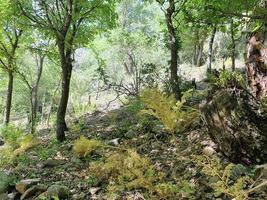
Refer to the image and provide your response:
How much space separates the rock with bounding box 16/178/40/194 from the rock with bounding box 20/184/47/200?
244 mm

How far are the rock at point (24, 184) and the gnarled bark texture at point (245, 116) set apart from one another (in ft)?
11.8

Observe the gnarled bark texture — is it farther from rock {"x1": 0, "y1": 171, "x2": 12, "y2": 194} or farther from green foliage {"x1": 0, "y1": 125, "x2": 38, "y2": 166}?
green foliage {"x1": 0, "y1": 125, "x2": 38, "y2": 166}

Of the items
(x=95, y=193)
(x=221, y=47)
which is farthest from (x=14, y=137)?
(x=221, y=47)

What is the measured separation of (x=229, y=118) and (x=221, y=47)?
2231cm

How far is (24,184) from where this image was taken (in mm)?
6566

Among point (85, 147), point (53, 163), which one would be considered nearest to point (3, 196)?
point (53, 163)

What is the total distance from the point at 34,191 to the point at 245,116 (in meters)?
3.89

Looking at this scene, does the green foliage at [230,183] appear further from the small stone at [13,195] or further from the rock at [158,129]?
the small stone at [13,195]

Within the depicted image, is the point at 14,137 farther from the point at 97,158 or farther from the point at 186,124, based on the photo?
the point at 186,124

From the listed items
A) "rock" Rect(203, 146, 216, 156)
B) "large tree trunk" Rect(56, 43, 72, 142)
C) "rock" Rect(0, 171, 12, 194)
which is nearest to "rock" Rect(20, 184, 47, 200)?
"rock" Rect(0, 171, 12, 194)

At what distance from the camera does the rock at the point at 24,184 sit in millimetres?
→ 6500

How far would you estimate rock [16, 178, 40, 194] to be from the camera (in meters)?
6.50

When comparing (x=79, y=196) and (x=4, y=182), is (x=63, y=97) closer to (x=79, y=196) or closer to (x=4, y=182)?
(x=4, y=182)

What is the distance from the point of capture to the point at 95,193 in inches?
224
